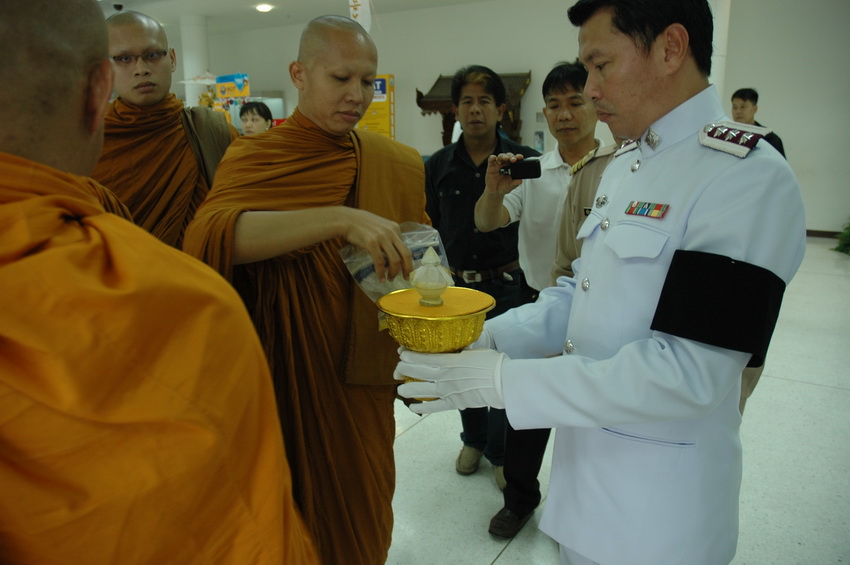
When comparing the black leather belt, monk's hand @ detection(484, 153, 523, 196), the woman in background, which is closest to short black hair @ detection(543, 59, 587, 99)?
monk's hand @ detection(484, 153, 523, 196)

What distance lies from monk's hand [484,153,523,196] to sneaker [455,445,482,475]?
1.20 meters

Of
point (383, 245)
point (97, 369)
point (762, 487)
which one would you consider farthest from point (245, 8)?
point (97, 369)

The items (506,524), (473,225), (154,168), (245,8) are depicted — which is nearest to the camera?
(154,168)

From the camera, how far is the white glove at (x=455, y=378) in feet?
3.42

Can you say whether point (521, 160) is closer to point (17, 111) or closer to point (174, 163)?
point (174, 163)

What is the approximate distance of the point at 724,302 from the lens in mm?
855

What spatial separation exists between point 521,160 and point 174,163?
3.83ft

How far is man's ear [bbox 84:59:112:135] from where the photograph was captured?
686 mm

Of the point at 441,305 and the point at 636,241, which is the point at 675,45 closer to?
the point at 636,241

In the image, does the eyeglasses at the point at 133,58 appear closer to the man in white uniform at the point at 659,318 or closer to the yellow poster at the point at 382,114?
the man in white uniform at the point at 659,318

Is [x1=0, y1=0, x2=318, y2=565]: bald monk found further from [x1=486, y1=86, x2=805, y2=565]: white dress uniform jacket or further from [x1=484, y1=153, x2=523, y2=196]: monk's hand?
[x1=484, y1=153, x2=523, y2=196]: monk's hand

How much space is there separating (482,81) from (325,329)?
167 cm

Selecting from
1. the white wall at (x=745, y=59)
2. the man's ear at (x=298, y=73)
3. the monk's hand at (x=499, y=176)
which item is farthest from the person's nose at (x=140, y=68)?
the white wall at (x=745, y=59)

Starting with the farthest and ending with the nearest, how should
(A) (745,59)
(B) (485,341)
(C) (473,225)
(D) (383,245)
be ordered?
(A) (745,59), (C) (473,225), (B) (485,341), (D) (383,245)
